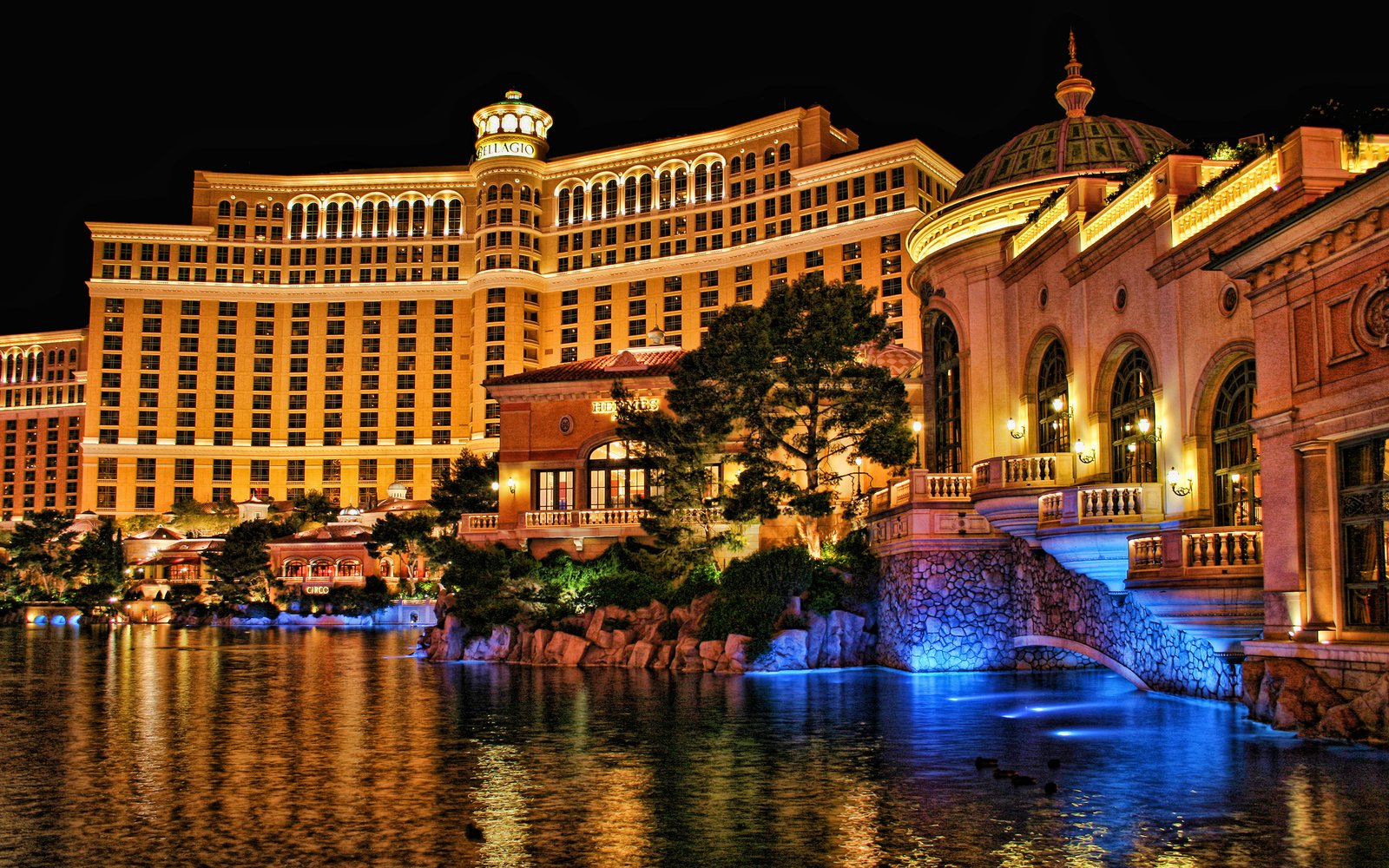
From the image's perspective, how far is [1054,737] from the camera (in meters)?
18.4

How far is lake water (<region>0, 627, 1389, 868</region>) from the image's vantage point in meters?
11.3

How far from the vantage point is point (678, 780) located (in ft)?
49.0

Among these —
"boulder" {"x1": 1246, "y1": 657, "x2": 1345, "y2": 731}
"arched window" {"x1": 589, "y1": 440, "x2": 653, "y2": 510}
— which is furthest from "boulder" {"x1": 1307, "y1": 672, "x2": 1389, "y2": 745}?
"arched window" {"x1": 589, "y1": 440, "x2": 653, "y2": 510}

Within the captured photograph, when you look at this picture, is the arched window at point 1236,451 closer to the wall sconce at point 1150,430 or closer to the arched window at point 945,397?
the wall sconce at point 1150,430

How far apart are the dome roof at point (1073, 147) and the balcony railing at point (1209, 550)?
48.9 ft

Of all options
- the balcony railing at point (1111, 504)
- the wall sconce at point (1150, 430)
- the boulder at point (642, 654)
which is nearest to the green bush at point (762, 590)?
the boulder at point (642, 654)

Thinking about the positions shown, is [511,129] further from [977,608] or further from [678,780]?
[678,780]

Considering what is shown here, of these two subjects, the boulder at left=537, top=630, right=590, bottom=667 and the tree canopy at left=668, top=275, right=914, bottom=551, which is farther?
the boulder at left=537, top=630, right=590, bottom=667

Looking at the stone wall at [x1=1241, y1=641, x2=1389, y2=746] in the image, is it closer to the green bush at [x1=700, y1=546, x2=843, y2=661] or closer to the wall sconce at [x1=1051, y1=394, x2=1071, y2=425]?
the wall sconce at [x1=1051, y1=394, x2=1071, y2=425]

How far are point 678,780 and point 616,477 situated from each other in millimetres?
31719

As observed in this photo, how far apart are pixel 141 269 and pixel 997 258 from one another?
120 metres

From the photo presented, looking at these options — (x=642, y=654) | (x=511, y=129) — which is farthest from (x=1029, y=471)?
(x=511, y=129)

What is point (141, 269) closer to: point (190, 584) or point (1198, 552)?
point (190, 584)

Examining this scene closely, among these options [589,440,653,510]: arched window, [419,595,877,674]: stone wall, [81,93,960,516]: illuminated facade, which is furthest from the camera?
[81,93,960,516]: illuminated facade
